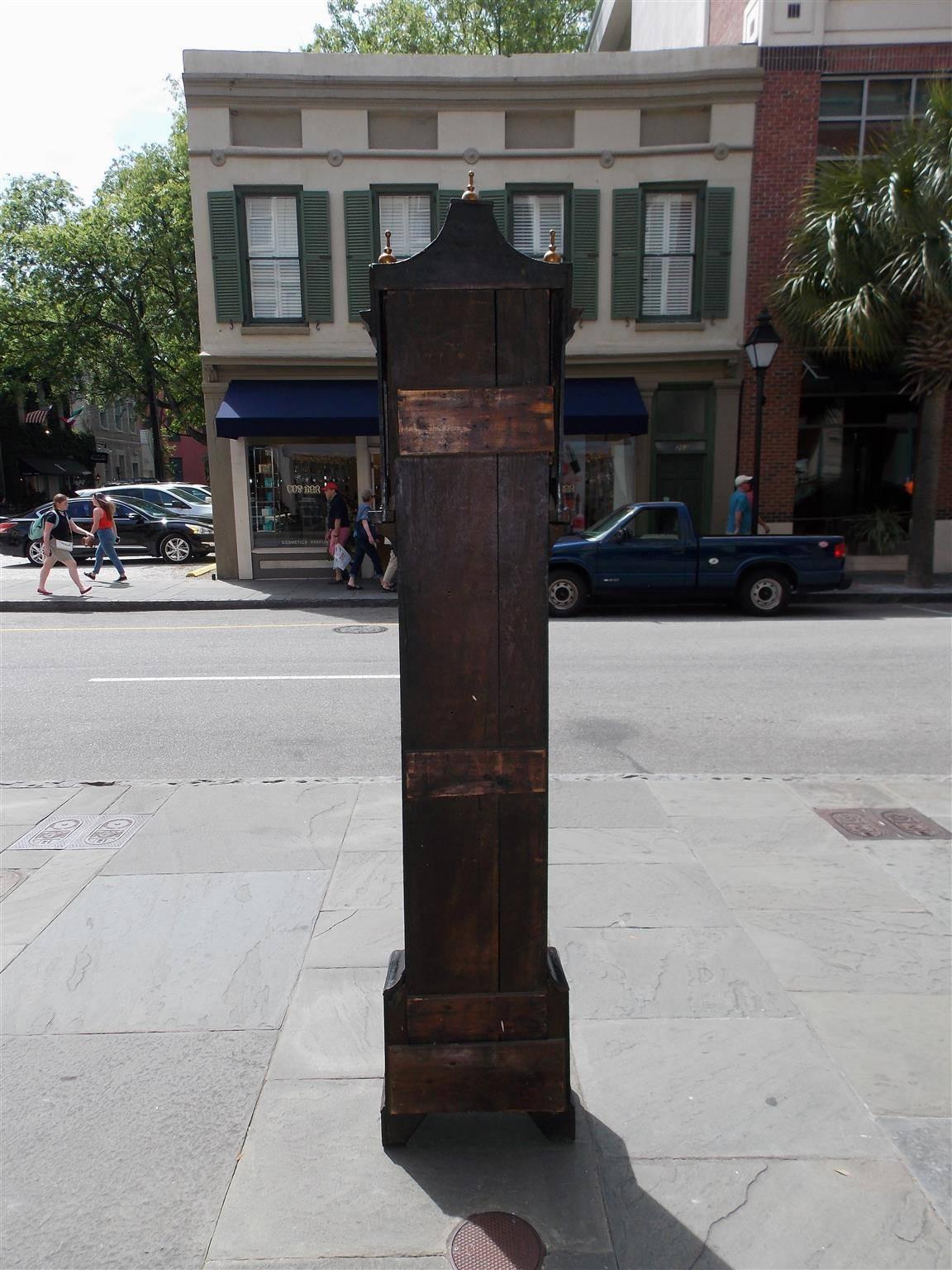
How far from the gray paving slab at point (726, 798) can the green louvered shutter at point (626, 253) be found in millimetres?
13253

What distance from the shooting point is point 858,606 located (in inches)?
573

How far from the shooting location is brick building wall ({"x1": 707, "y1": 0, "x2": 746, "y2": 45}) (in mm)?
17312

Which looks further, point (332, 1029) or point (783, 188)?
point (783, 188)

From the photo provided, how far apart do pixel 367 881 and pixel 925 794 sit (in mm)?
3586

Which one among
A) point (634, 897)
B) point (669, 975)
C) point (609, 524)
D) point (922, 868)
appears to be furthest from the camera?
point (609, 524)

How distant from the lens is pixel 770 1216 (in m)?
2.40

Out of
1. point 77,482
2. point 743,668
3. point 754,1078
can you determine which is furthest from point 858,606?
point 77,482

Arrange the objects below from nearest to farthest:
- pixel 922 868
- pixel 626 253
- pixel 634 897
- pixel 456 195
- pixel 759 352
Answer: pixel 634 897 < pixel 922 868 < pixel 759 352 < pixel 456 195 < pixel 626 253

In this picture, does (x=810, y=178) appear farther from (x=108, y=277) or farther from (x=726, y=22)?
(x=108, y=277)

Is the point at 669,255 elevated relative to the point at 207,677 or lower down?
elevated

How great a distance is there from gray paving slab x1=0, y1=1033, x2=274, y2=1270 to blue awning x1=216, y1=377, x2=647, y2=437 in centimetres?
1433

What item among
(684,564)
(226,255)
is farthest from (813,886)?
(226,255)

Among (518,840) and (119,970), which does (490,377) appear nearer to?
(518,840)

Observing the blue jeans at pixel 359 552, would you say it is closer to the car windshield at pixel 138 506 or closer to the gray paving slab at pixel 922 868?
the car windshield at pixel 138 506
